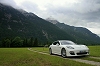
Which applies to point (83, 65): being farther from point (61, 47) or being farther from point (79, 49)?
point (61, 47)

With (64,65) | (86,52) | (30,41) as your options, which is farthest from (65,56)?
(30,41)

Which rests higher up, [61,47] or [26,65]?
[61,47]

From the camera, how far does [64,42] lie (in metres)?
17.0

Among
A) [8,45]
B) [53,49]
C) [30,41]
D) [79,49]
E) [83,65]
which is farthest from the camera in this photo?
[30,41]

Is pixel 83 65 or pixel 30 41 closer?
pixel 83 65

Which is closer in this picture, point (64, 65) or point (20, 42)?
point (64, 65)

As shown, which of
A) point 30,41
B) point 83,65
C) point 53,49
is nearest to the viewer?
point 83,65

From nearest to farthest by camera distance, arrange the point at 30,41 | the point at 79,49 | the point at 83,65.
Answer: the point at 83,65, the point at 79,49, the point at 30,41

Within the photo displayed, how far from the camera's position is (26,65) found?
9.76m

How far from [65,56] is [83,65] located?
5736mm

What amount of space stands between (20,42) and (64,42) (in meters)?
97.6

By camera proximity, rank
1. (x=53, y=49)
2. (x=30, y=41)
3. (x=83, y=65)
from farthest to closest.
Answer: (x=30, y=41) → (x=53, y=49) → (x=83, y=65)

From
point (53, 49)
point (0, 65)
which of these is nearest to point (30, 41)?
point (53, 49)

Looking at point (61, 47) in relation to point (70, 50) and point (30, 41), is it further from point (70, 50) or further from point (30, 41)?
point (30, 41)
